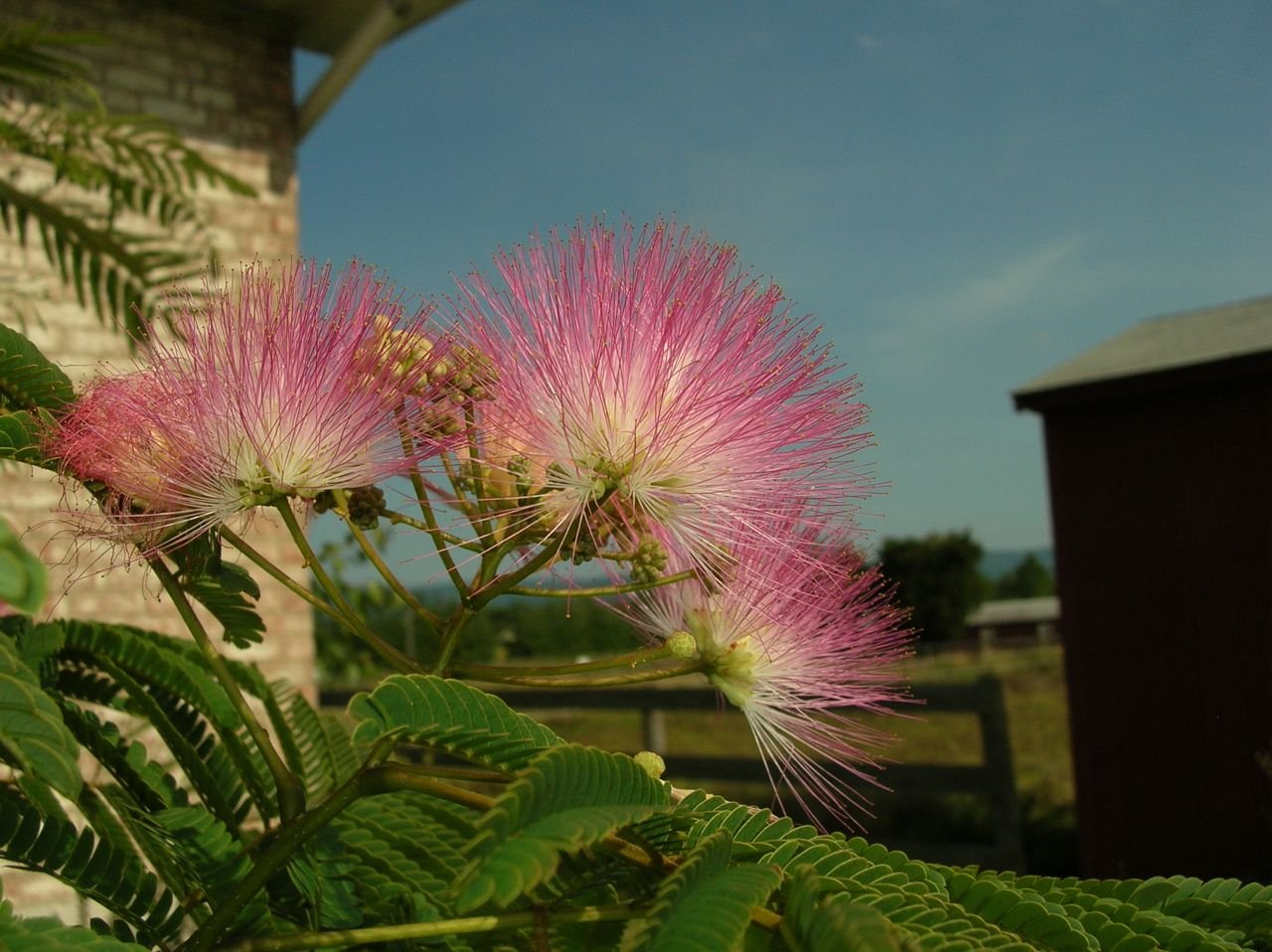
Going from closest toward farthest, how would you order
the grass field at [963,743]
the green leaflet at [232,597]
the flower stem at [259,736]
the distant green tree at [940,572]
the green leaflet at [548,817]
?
the green leaflet at [548,817], the flower stem at [259,736], the green leaflet at [232,597], the grass field at [963,743], the distant green tree at [940,572]

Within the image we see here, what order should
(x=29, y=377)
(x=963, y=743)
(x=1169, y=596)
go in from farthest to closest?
1. (x=963, y=743)
2. (x=1169, y=596)
3. (x=29, y=377)

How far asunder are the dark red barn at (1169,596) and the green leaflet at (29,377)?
7.16 metres

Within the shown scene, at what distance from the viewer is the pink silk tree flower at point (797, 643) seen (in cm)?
127

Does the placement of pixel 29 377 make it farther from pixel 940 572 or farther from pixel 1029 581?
pixel 1029 581

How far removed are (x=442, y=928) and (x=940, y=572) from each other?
123 feet

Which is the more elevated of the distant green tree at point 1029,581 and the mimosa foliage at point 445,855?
the mimosa foliage at point 445,855

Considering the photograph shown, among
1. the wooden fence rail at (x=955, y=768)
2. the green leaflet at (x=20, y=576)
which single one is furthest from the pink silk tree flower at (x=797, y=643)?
the wooden fence rail at (x=955, y=768)

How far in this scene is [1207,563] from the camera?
749cm

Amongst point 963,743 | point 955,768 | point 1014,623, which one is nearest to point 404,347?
point 955,768

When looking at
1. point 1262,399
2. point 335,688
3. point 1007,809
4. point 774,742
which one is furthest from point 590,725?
point 774,742

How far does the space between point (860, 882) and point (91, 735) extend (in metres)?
0.92

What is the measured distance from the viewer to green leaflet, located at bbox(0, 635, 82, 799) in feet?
2.41

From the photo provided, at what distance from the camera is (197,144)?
5.69 meters

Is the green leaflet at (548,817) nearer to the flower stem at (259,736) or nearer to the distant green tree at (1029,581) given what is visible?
the flower stem at (259,736)
